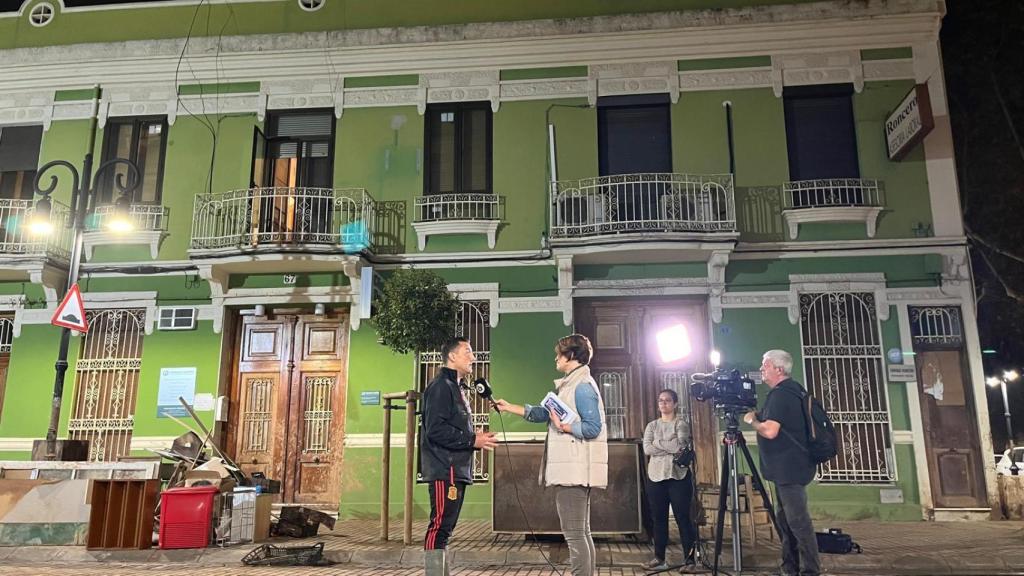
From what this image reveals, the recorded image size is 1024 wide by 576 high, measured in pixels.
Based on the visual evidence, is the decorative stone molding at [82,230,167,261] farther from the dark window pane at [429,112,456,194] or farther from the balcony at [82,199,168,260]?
the dark window pane at [429,112,456,194]

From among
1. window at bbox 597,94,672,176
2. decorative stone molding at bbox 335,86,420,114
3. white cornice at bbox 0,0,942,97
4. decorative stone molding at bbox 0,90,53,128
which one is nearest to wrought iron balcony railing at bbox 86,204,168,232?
decorative stone molding at bbox 0,90,53,128

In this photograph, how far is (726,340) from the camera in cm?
1148

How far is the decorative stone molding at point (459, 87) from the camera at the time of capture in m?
12.7

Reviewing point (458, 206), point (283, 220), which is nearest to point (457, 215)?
point (458, 206)

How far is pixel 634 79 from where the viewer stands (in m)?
12.6

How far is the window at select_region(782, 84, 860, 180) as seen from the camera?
12.1m

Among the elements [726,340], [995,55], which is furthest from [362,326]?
[995,55]

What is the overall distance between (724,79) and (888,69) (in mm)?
2629

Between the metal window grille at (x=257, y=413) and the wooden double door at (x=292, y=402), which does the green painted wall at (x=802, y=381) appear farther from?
the metal window grille at (x=257, y=413)

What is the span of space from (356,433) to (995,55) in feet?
52.6

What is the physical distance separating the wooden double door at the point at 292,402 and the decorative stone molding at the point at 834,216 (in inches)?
292

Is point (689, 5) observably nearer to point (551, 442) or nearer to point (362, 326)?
point (362, 326)

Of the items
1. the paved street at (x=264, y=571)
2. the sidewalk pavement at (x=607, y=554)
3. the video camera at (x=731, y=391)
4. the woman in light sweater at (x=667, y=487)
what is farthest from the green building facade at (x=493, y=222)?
the video camera at (x=731, y=391)

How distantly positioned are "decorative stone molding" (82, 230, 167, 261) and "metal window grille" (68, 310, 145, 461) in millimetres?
1149
